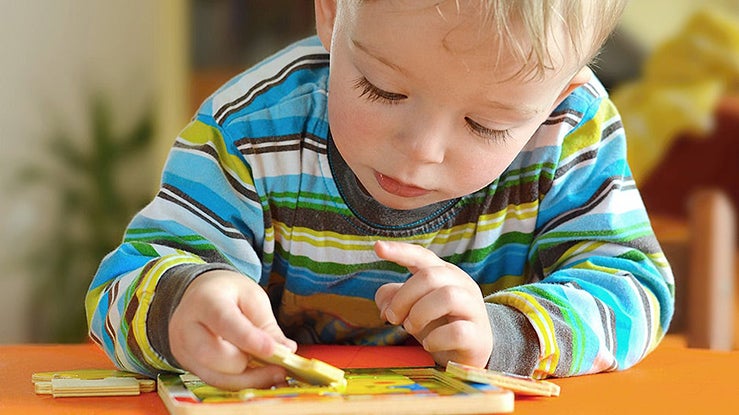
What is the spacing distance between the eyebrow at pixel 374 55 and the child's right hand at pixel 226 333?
0.16m

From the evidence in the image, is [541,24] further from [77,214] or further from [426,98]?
[77,214]

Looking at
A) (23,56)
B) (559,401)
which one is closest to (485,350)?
(559,401)

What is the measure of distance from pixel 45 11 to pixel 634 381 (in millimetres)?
2193

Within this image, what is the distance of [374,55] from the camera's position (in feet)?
2.23

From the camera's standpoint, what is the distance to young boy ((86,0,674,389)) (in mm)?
656

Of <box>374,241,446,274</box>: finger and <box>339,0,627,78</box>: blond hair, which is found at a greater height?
<box>339,0,627,78</box>: blond hair

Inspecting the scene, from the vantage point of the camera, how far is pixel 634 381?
0.72 m

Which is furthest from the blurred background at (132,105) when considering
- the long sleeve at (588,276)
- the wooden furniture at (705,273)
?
the long sleeve at (588,276)

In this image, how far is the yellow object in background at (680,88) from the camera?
2.27 m

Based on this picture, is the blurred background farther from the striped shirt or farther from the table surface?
the table surface

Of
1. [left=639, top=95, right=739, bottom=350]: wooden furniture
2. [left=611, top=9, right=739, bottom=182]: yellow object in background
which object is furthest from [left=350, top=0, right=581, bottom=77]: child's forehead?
[left=611, top=9, right=739, bottom=182]: yellow object in background

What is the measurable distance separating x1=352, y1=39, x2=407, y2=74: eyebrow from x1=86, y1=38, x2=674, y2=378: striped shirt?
184 millimetres

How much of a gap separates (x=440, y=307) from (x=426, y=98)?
0.13m

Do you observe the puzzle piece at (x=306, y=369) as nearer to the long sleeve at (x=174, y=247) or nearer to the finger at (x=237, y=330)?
the finger at (x=237, y=330)
